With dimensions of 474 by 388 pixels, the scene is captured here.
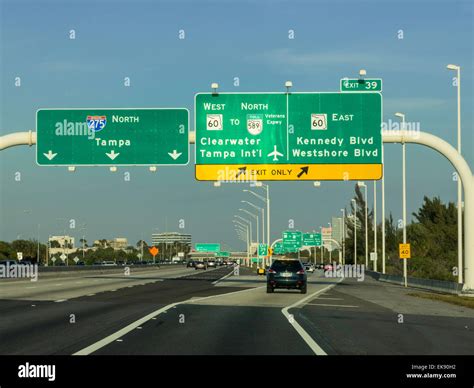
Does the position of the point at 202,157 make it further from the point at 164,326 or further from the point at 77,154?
the point at 164,326

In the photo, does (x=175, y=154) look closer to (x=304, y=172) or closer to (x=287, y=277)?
(x=304, y=172)

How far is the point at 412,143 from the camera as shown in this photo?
3822 centimetres

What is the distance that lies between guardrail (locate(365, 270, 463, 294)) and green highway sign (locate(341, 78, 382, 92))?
1015 cm

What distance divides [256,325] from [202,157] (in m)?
20.1

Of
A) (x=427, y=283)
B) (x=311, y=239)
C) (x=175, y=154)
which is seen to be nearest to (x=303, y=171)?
(x=175, y=154)

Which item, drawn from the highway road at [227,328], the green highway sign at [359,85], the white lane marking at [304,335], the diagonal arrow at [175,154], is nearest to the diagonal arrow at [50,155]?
the diagonal arrow at [175,154]

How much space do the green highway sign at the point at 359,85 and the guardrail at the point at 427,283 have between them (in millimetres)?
10152

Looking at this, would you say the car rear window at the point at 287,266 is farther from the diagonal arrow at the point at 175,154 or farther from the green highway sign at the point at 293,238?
the green highway sign at the point at 293,238

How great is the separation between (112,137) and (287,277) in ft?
34.4

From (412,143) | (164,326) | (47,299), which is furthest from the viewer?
(412,143)

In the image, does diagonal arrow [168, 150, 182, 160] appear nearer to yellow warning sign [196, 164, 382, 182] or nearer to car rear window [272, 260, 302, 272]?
yellow warning sign [196, 164, 382, 182]

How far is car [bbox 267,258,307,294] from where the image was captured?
4209 cm
